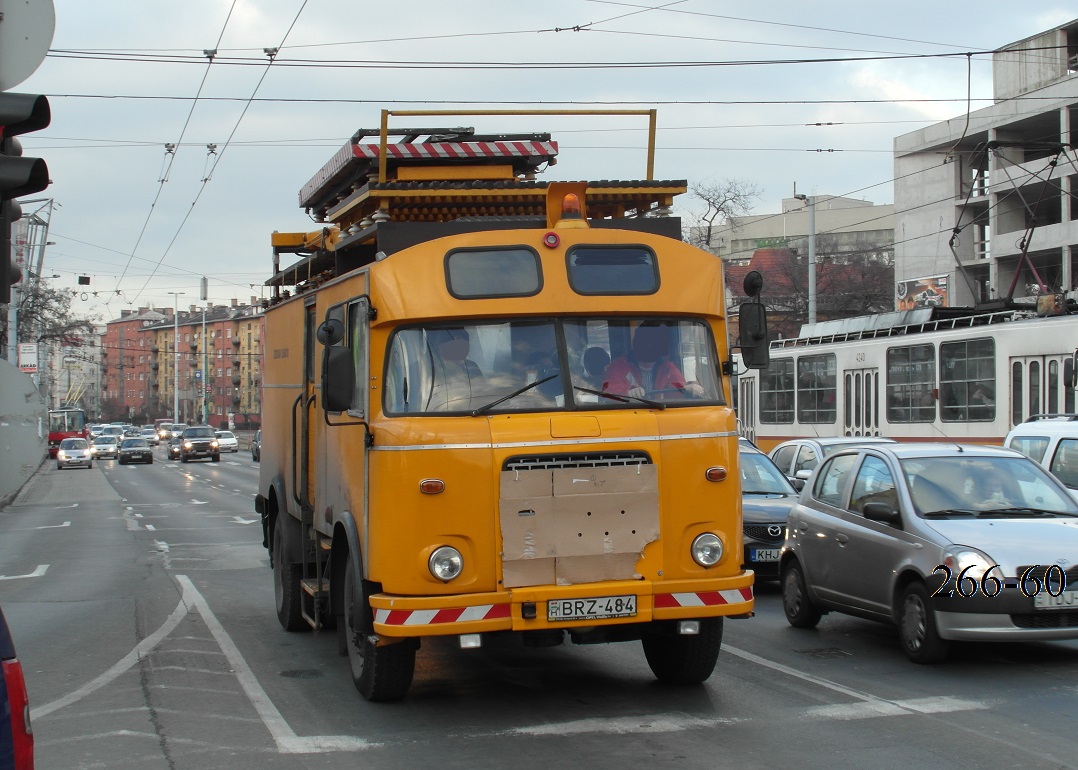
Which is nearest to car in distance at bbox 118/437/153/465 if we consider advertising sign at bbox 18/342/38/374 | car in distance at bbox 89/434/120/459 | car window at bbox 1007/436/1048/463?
car in distance at bbox 89/434/120/459

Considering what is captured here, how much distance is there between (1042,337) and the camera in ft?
66.2

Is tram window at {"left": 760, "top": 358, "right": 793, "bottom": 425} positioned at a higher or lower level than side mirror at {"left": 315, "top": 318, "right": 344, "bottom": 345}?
lower

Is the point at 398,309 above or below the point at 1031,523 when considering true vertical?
above

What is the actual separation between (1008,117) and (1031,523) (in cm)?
4879

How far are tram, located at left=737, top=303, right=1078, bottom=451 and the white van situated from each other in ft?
20.6

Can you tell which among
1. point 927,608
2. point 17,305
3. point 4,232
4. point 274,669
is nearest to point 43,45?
point 4,232

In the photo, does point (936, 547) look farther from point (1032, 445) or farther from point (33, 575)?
point (33, 575)

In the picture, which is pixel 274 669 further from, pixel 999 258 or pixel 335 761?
pixel 999 258

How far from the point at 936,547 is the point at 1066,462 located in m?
4.65

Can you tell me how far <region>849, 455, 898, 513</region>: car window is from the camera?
10.0 metres

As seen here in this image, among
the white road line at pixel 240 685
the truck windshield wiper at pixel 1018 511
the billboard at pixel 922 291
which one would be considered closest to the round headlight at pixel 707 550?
the white road line at pixel 240 685

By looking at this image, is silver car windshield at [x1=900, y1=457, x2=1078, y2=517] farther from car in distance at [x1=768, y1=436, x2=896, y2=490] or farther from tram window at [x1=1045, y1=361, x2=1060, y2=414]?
tram window at [x1=1045, y1=361, x2=1060, y2=414]

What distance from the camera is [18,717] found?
3596 mm

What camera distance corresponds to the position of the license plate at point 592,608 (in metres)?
A: 7.30
